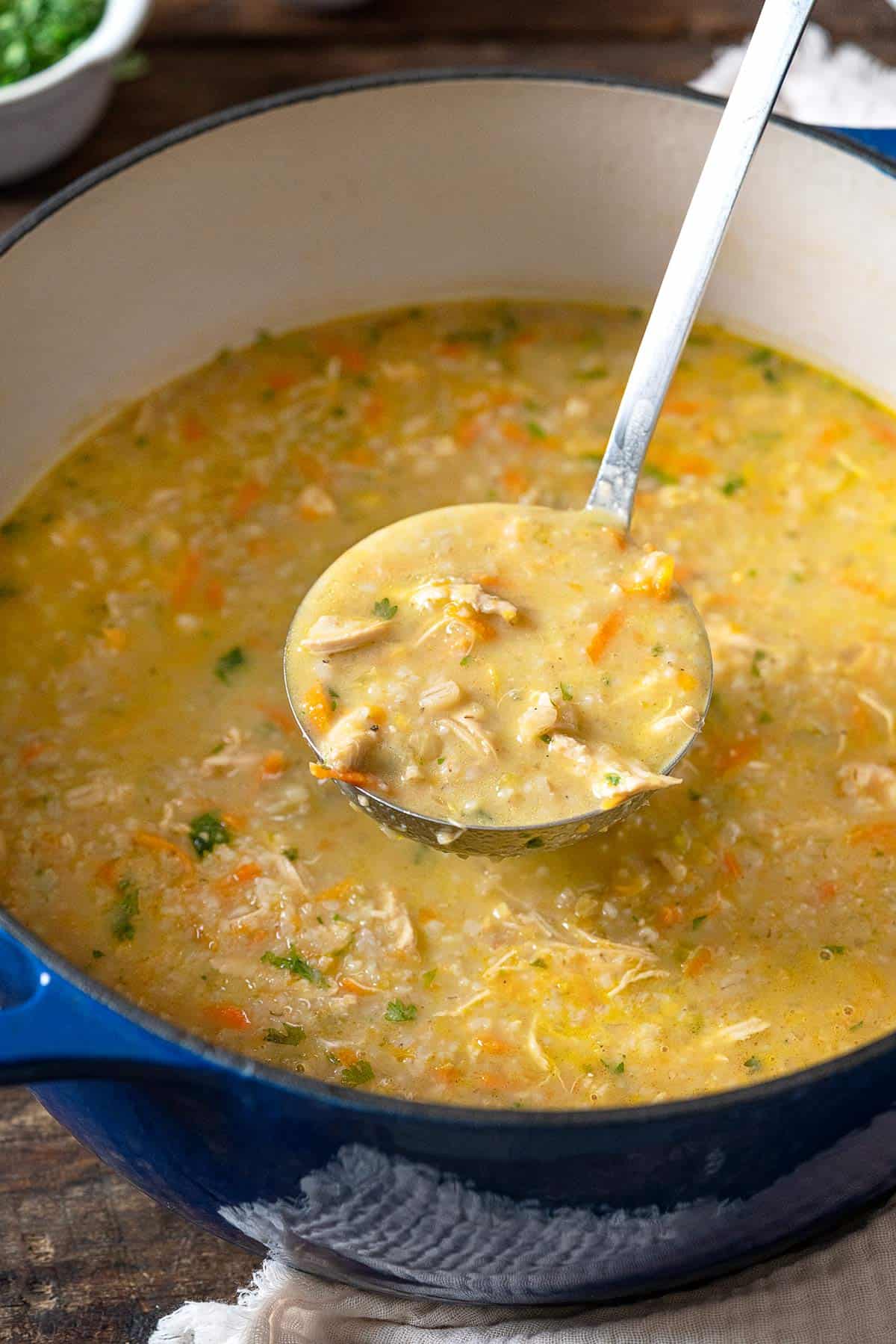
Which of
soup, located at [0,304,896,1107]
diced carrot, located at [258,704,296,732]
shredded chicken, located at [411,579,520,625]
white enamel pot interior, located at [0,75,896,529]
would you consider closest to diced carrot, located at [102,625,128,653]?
soup, located at [0,304,896,1107]

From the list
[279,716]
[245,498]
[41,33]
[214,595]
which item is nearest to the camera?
[279,716]

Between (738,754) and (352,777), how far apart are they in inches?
26.2

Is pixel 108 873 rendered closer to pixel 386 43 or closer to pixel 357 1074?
pixel 357 1074

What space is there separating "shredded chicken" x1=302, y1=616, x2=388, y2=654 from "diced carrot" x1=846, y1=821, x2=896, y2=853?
735 mm

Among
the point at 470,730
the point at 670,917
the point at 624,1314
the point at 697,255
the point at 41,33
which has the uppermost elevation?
the point at 697,255

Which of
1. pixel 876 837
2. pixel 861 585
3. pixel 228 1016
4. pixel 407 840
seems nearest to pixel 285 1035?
pixel 228 1016

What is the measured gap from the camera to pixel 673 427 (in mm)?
2652

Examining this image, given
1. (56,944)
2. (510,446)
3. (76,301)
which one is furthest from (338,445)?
(56,944)

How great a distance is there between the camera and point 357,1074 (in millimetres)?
1855

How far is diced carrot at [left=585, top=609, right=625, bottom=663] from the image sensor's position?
1.94 meters

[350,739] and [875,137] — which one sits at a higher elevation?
[875,137]

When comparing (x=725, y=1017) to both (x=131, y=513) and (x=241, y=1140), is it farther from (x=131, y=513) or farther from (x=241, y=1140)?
(x=131, y=513)

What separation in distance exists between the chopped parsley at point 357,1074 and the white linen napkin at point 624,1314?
23 cm

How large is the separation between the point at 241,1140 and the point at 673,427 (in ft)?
5.21
